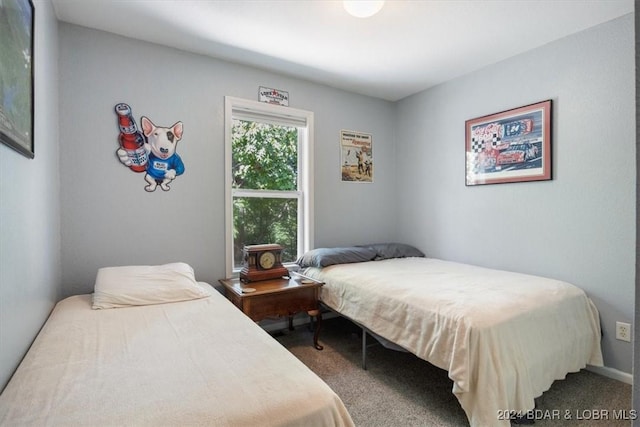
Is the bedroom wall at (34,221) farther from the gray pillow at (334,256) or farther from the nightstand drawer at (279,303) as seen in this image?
the gray pillow at (334,256)

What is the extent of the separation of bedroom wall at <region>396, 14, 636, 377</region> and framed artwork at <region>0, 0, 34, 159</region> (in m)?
3.10

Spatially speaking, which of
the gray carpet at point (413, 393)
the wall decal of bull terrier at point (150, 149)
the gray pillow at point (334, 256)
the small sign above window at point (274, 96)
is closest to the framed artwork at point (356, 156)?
the small sign above window at point (274, 96)

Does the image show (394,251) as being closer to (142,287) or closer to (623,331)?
(623,331)

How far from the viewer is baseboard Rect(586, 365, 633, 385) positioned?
6.62 ft

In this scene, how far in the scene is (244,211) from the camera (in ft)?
9.36

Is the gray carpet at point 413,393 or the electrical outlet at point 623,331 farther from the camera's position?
the electrical outlet at point 623,331

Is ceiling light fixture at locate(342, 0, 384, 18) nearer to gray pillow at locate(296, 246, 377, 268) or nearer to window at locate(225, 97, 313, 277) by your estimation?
window at locate(225, 97, 313, 277)

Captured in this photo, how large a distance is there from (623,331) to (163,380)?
273 cm

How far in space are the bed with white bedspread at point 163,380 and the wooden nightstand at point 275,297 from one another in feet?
2.17

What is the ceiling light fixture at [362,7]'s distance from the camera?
1781 mm

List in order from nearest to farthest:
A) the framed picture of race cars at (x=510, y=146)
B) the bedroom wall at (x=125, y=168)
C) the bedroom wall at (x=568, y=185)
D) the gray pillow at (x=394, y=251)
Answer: the bedroom wall at (x=568, y=185) → the bedroom wall at (x=125, y=168) → the framed picture of race cars at (x=510, y=146) → the gray pillow at (x=394, y=251)

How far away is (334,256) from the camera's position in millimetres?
2783

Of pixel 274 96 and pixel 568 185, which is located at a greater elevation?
pixel 274 96

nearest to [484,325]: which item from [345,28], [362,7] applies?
[362,7]
